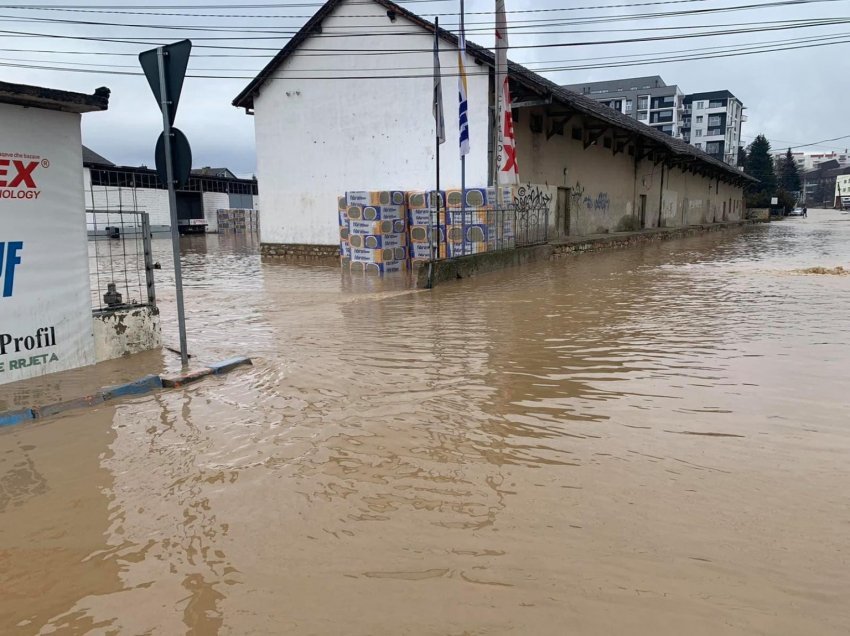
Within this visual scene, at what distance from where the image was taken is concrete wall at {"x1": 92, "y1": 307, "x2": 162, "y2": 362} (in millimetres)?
6522

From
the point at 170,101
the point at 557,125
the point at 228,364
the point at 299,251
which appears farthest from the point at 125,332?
the point at 557,125

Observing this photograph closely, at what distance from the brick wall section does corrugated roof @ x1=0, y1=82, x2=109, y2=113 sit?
16.7m

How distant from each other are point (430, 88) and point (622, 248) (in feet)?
34.8

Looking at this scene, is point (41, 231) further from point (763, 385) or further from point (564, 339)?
point (763, 385)

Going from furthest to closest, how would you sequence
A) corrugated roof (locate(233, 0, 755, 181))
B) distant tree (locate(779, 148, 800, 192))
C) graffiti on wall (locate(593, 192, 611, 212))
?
distant tree (locate(779, 148, 800, 192)) → graffiti on wall (locate(593, 192, 611, 212)) → corrugated roof (locate(233, 0, 755, 181))

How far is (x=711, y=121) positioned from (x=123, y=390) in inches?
4444

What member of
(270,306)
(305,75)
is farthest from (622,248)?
(270,306)

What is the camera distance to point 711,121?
4001 inches

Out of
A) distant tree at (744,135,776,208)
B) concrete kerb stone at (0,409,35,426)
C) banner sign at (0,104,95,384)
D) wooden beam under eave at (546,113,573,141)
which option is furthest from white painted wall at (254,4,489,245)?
distant tree at (744,135,776,208)

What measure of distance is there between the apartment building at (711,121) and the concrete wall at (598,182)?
212ft

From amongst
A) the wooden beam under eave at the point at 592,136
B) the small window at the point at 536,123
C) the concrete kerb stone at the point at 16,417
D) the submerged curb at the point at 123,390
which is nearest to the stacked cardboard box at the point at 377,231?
the small window at the point at 536,123

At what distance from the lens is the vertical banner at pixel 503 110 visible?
17141mm

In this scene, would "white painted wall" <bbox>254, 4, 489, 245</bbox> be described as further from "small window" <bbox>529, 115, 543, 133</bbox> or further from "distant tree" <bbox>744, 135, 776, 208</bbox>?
"distant tree" <bbox>744, 135, 776, 208</bbox>

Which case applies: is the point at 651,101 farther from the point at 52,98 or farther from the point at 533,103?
the point at 52,98
